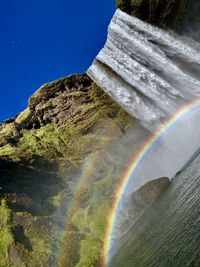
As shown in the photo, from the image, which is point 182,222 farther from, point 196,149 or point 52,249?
point 196,149

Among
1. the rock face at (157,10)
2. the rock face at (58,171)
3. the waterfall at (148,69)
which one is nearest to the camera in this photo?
the rock face at (58,171)

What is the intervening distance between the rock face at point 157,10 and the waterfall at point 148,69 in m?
0.61

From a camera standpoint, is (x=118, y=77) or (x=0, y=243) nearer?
(x=0, y=243)

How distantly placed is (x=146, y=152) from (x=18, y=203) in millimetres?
11627

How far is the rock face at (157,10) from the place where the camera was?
28.9 metres

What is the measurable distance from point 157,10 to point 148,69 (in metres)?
4.85

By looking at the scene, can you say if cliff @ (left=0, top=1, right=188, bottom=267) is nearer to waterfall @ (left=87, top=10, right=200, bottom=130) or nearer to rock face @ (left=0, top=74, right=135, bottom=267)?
rock face @ (left=0, top=74, right=135, bottom=267)

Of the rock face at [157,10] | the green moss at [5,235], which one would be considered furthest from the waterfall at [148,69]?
the green moss at [5,235]

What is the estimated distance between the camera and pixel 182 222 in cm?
2312

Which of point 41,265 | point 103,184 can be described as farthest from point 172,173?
point 41,265

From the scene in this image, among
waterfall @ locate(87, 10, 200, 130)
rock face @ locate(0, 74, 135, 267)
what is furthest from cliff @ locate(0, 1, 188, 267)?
waterfall @ locate(87, 10, 200, 130)

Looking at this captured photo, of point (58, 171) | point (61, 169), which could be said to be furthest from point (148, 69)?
point (58, 171)

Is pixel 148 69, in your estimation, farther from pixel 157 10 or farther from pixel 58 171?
pixel 58 171

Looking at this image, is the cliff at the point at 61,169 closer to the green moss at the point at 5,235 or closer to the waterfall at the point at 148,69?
the green moss at the point at 5,235
